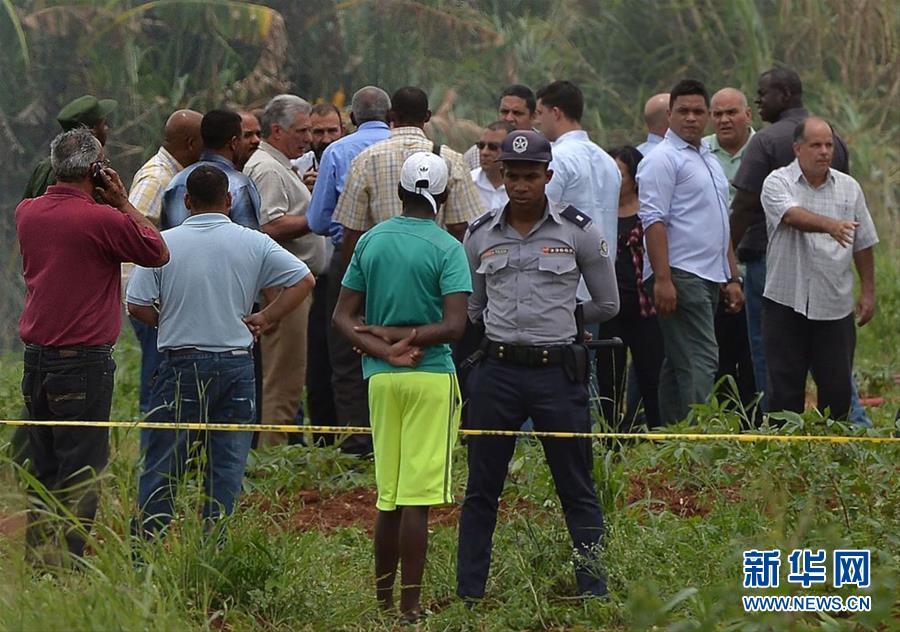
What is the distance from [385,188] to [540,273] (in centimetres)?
228

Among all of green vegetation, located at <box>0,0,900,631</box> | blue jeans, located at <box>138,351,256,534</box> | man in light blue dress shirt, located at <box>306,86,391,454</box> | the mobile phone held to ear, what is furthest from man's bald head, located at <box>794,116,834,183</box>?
the mobile phone held to ear

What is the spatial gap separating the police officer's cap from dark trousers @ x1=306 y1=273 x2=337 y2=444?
141 inches

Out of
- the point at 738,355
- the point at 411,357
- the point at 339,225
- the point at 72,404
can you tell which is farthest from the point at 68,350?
the point at 738,355

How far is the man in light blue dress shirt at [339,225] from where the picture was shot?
353 inches

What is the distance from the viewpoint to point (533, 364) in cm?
636

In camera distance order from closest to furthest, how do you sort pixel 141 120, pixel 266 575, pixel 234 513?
pixel 266 575, pixel 234 513, pixel 141 120

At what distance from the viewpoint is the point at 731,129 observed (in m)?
10.4

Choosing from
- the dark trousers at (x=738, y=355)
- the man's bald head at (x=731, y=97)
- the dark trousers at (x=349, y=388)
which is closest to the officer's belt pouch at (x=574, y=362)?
the dark trousers at (x=349, y=388)

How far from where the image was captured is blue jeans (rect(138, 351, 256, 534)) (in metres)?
6.62

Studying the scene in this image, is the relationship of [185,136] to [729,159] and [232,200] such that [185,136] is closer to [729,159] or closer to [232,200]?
[232,200]

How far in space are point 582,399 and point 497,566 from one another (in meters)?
0.84

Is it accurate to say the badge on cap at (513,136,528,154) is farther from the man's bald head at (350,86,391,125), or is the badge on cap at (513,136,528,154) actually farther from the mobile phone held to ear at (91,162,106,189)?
the man's bald head at (350,86,391,125)

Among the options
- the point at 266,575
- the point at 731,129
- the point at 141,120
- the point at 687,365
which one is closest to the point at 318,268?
the point at 687,365

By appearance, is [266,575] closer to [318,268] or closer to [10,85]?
[318,268]
